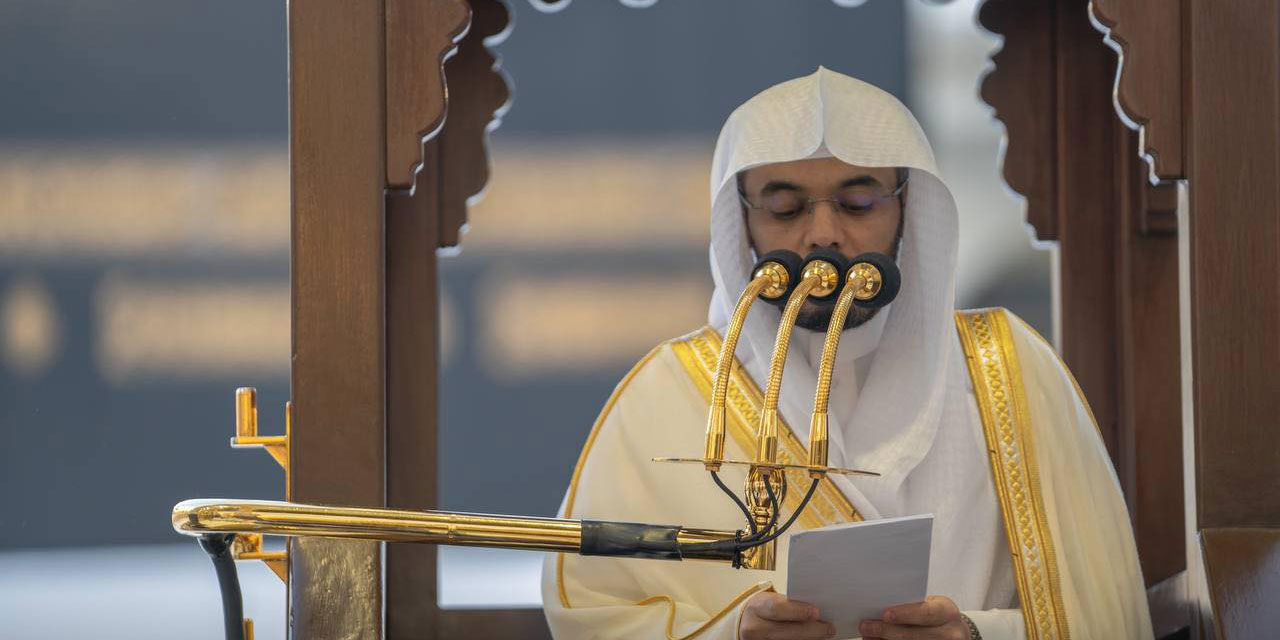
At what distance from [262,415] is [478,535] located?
3.35m

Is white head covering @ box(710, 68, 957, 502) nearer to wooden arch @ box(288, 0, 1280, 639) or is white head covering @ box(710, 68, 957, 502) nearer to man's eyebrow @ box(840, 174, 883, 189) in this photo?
man's eyebrow @ box(840, 174, 883, 189)

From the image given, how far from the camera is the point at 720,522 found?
7.81 ft

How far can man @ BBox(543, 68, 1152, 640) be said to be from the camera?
2.32 metres

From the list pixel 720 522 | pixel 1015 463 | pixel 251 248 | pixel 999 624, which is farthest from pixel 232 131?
pixel 999 624

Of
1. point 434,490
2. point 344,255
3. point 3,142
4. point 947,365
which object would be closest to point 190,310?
point 3,142

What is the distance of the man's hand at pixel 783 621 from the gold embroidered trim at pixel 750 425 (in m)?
0.36

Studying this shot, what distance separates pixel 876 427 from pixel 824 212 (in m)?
0.35

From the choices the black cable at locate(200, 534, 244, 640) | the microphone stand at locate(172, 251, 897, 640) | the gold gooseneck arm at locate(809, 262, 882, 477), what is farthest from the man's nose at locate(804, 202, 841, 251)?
the black cable at locate(200, 534, 244, 640)

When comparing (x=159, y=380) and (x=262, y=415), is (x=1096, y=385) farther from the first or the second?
(x=159, y=380)

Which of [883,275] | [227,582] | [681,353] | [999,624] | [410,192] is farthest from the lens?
[681,353]

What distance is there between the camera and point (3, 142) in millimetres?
5055

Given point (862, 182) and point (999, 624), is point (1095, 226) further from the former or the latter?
point (999, 624)

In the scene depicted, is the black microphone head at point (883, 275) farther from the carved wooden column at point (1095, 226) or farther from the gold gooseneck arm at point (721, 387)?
the carved wooden column at point (1095, 226)

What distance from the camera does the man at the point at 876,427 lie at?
2320mm
